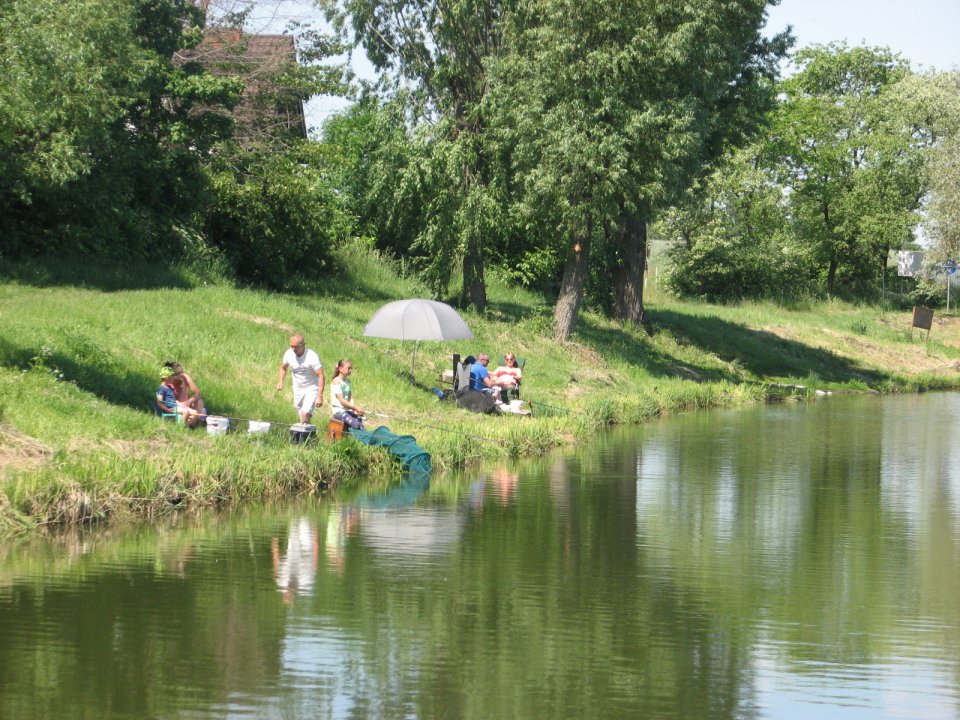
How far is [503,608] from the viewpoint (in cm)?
1119

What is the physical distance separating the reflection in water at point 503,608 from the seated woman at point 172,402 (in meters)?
2.69

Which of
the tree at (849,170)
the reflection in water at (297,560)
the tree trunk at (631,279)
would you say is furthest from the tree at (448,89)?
the tree at (849,170)

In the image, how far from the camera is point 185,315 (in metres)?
26.1

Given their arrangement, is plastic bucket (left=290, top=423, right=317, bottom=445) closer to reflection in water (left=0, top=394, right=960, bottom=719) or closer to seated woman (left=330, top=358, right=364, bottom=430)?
seated woman (left=330, top=358, right=364, bottom=430)

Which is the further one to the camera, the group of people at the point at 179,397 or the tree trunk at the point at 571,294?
the tree trunk at the point at 571,294

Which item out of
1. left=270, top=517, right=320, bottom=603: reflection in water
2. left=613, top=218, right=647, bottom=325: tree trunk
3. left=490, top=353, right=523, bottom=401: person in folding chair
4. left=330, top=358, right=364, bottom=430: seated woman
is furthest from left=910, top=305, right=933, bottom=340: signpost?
left=270, top=517, right=320, bottom=603: reflection in water

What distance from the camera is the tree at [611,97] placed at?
103 feet

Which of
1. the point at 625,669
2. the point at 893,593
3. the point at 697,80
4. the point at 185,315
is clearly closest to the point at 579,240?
the point at 697,80

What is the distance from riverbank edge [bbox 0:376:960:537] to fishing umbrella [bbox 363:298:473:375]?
278 centimetres

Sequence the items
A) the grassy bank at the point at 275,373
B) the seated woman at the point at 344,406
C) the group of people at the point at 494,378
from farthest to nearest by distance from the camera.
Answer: the group of people at the point at 494,378
the seated woman at the point at 344,406
the grassy bank at the point at 275,373

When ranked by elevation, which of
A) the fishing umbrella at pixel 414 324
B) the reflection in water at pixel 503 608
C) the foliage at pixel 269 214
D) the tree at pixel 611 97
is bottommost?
the reflection in water at pixel 503 608

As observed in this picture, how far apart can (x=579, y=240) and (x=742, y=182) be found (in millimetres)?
28760

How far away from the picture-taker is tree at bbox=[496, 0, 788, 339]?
31453mm

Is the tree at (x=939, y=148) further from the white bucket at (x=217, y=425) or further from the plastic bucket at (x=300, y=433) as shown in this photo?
the white bucket at (x=217, y=425)
